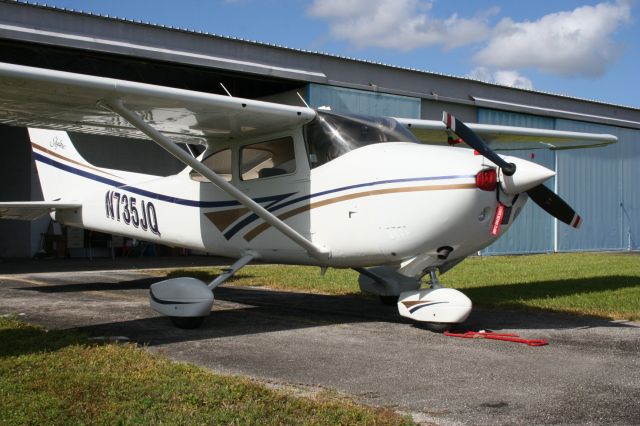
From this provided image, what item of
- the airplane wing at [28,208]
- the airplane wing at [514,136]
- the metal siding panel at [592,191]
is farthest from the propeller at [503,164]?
the metal siding panel at [592,191]

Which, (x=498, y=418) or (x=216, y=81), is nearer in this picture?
(x=498, y=418)

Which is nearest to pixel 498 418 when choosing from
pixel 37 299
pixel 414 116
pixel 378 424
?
pixel 378 424

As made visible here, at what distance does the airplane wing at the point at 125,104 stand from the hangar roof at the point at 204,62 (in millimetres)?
6805

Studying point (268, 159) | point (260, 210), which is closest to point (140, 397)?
point (260, 210)

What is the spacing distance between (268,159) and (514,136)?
4.44 m

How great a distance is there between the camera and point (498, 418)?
398 centimetres

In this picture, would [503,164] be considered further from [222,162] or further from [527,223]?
[527,223]

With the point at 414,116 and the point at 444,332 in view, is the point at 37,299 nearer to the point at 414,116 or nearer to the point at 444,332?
the point at 444,332

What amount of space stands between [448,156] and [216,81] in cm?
1580

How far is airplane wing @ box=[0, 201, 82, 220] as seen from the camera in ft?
34.8

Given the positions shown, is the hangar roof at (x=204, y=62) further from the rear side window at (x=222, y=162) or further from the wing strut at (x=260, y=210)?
the wing strut at (x=260, y=210)

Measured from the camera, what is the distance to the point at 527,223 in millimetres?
24266

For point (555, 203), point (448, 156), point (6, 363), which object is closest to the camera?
point (6, 363)

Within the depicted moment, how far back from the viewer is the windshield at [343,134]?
294 inches
